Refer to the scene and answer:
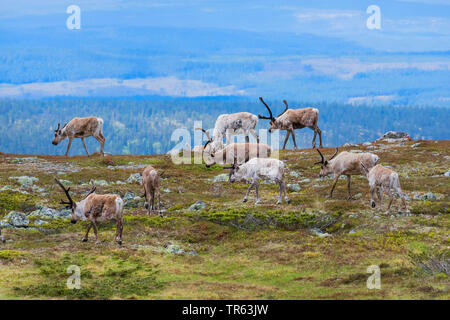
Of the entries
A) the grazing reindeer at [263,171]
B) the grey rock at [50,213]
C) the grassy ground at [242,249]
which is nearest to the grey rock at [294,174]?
the grassy ground at [242,249]

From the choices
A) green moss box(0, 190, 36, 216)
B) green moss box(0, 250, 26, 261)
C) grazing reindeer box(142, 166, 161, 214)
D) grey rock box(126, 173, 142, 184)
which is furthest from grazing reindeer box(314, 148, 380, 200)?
green moss box(0, 250, 26, 261)

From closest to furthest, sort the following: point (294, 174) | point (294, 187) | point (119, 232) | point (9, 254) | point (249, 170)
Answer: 1. point (9, 254)
2. point (119, 232)
3. point (249, 170)
4. point (294, 187)
5. point (294, 174)

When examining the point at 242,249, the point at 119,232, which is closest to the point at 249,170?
the point at 242,249

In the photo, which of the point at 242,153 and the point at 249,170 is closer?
the point at 249,170

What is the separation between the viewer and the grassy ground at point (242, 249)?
19.5 meters

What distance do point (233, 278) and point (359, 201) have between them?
40.1 ft

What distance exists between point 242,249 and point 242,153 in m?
15.0

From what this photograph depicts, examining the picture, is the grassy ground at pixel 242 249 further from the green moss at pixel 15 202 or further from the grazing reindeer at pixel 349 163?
the grazing reindeer at pixel 349 163

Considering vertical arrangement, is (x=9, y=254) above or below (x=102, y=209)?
below

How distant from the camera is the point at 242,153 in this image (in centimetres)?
3962

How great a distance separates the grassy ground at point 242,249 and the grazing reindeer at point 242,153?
2697mm

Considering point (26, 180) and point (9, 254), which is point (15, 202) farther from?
point (9, 254)

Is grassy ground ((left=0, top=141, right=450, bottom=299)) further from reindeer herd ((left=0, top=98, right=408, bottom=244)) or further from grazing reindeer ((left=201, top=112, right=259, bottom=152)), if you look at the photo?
grazing reindeer ((left=201, top=112, right=259, bottom=152))

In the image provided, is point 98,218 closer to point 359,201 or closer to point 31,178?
point 359,201
